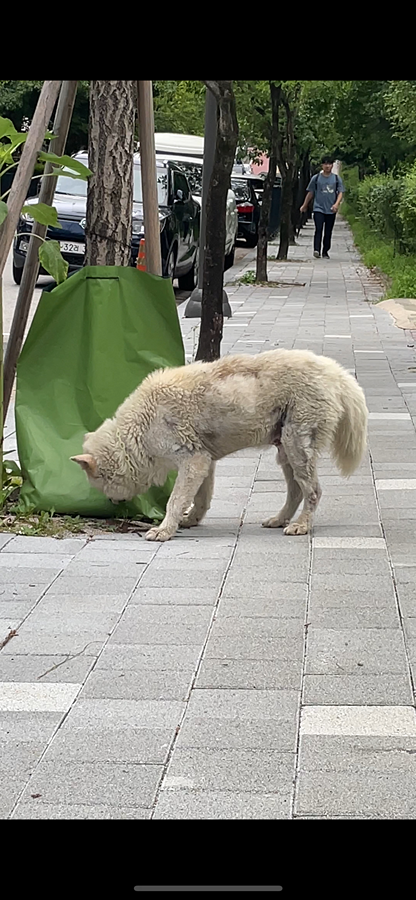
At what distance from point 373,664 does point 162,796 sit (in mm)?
1317

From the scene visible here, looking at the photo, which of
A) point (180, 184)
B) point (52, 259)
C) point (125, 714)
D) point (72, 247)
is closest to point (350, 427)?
point (52, 259)

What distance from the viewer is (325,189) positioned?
88.7 feet

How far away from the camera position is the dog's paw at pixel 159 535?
6.16 metres

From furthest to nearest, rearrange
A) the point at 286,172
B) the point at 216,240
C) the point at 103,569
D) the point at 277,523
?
1. the point at 286,172
2. the point at 216,240
3. the point at 277,523
4. the point at 103,569

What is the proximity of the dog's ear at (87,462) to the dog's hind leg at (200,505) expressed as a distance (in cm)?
60

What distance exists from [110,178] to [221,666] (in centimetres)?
419

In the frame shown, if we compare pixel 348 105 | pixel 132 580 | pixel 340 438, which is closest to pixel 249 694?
pixel 132 580

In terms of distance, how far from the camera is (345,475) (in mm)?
6660

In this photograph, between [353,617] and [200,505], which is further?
[200,505]

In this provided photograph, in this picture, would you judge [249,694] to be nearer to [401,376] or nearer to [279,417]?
[279,417]

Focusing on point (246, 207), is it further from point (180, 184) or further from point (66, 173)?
point (66, 173)

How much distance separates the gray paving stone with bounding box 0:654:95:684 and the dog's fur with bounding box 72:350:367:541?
2040 mm
